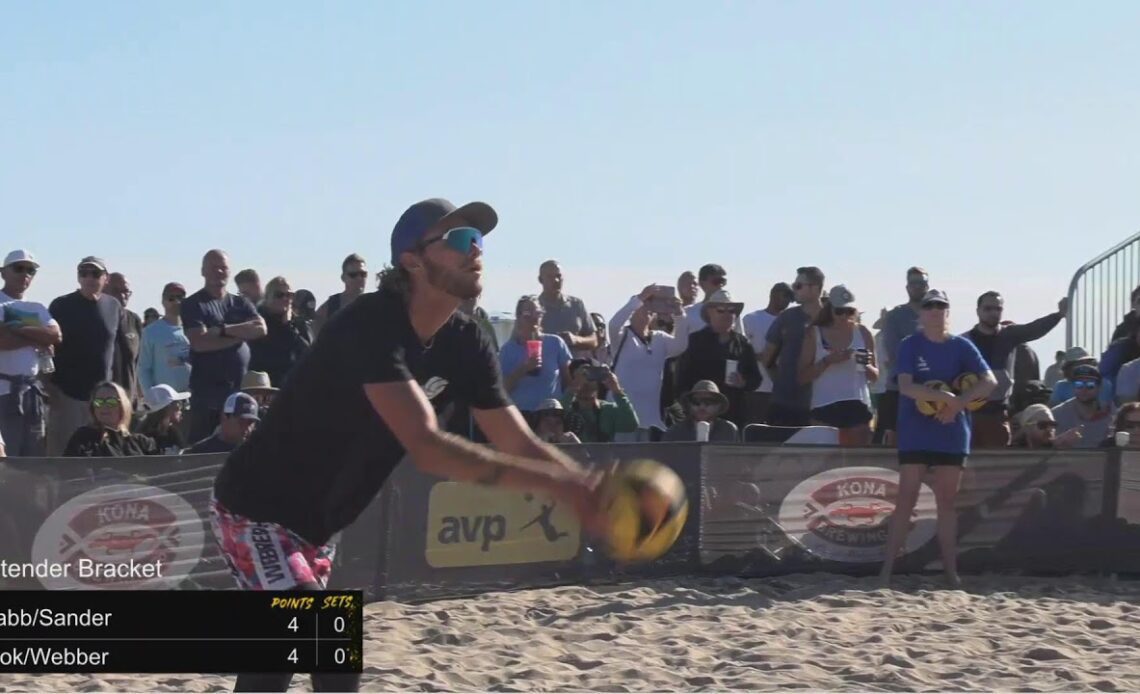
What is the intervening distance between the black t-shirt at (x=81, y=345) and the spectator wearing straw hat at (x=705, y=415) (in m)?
3.68

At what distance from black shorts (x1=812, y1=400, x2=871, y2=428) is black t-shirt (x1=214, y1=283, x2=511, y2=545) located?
21.5ft

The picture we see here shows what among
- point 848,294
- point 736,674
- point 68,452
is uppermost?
point 848,294

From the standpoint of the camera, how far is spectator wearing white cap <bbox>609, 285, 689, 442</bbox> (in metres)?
11.5

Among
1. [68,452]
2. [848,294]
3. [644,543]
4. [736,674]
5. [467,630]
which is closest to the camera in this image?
[644,543]

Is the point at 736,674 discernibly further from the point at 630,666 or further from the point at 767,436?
the point at 767,436

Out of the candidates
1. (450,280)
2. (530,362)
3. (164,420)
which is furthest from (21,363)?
(450,280)

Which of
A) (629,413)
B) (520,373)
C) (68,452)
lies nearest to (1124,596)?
(629,413)

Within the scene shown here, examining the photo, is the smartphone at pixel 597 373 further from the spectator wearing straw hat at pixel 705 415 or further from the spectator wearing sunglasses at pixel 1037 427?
the spectator wearing sunglasses at pixel 1037 427

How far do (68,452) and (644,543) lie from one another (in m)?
5.63

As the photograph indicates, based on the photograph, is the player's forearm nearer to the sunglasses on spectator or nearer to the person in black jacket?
the sunglasses on spectator

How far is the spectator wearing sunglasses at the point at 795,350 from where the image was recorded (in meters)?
10.9

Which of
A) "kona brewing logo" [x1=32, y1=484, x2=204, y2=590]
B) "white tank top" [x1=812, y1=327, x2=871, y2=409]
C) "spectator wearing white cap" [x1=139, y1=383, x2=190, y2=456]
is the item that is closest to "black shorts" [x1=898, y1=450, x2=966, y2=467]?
"white tank top" [x1=812, y1=327, x2=871, y2=409]

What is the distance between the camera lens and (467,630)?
8453 mm

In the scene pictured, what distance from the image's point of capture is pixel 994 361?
38.3ft
